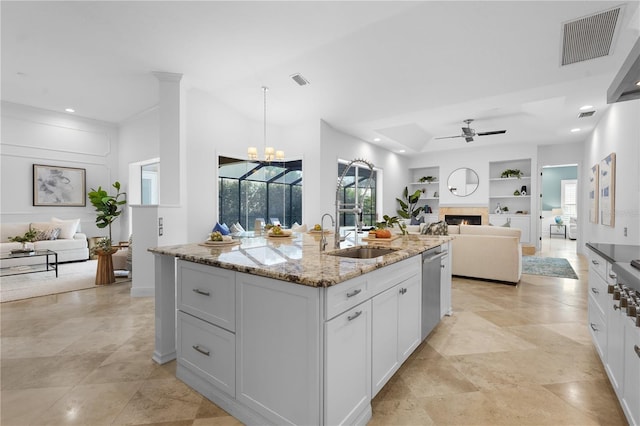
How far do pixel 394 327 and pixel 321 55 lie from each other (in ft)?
10.4

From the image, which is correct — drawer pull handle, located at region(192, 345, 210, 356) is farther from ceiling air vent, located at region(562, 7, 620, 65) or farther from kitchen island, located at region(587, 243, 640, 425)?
ceiling air vent, located at region(562, 7, 620, 65)

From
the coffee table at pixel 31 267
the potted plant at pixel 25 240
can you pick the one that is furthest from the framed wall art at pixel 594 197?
the potted plant at pixel 25 240

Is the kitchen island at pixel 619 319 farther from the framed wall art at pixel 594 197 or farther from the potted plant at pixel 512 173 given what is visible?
the potted plant at pixel 512 173

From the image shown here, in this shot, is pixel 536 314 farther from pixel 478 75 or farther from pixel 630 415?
pixel 478 75

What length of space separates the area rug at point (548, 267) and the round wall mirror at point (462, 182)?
2.77 metres

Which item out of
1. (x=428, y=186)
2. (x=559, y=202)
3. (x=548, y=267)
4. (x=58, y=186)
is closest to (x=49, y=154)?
(x=58, y=186)

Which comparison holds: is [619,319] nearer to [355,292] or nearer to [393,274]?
[393,274]

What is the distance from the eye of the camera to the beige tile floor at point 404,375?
1657mm

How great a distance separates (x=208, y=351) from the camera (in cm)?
174

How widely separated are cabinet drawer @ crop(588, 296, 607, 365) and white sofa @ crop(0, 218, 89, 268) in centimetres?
764

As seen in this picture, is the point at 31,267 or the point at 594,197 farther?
the point at 594,197

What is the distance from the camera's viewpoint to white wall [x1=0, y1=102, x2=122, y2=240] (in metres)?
5.81

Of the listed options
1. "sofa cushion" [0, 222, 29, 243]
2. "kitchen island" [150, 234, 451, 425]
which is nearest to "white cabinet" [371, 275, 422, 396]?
"kitchen island" [150, 234, 451, 425]

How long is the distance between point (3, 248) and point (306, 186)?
5351 millimetres
